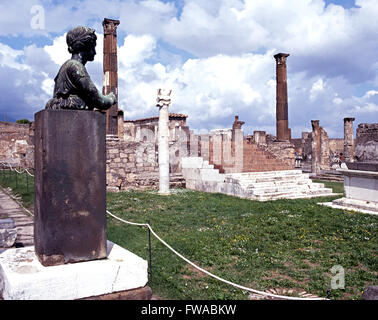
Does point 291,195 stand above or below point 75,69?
below

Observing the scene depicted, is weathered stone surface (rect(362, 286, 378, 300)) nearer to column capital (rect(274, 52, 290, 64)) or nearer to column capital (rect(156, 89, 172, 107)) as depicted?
column capital (rect(156, 89, 172, 107))

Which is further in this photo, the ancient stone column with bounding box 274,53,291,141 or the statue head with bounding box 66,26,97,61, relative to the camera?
the ancient stone column with bounding box 274,53,291,141

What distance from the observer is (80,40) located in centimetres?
305

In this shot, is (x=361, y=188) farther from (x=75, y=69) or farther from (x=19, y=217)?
(x=19, y=217)

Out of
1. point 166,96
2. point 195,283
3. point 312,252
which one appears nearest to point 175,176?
point 166,96

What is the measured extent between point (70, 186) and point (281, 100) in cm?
1559

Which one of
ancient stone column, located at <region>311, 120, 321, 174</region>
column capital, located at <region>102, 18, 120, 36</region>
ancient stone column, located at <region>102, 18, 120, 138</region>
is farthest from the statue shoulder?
ancient stone column, located at <region>311, 120, 321, 174</region>

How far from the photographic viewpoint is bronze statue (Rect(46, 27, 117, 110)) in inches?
115

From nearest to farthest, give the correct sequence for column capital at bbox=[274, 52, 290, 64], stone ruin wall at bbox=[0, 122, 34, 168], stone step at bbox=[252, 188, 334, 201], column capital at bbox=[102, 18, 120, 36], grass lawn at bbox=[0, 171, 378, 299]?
grass lawn at bbox=[0, 171, 378, 299] → stone step at bbox=[252, 188, 334, 201] → column capital at bbox=[102, 18, 120, 36] → column capital at bbox=[274, 52, 290, 64] → stone ruin wall at bbox=[0, 122, 34, 168]

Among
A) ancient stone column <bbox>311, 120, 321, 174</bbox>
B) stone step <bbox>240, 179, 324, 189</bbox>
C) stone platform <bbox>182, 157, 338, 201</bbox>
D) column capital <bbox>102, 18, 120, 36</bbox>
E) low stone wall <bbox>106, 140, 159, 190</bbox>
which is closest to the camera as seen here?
stone platform <bbox>182, 157, 338, 201</bbox>

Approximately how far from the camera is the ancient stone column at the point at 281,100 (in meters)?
16.7

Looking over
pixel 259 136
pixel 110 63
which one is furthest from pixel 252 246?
pixel 259 136

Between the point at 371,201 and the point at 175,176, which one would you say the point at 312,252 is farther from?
the point at 175,176

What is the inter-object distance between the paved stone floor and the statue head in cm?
338
